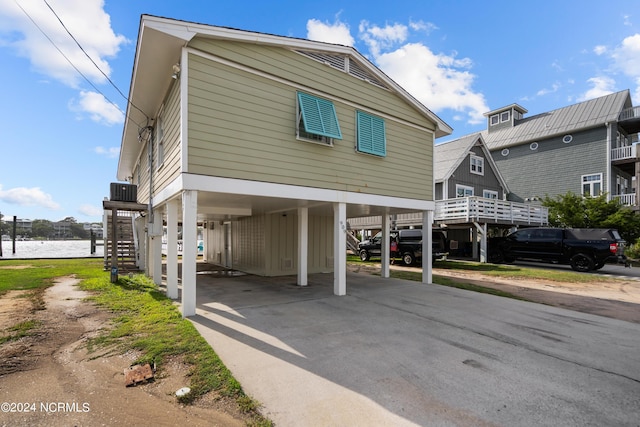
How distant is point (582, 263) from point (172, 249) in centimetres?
1676

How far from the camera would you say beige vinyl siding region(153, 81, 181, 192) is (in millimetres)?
6420

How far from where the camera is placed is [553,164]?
23.8 m

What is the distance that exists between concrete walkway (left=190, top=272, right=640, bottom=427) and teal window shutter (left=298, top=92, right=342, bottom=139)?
405 centimetres

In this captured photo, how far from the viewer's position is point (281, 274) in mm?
11867

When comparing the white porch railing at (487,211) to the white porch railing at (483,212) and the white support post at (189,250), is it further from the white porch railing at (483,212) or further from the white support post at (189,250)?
the white support post at (189,250)

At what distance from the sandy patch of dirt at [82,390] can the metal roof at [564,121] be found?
2861 cm

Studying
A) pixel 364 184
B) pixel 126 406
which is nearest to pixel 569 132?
pixel 364 184

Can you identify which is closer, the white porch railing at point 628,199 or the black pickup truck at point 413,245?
the black pickup truck at point 413,245

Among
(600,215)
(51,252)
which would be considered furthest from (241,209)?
(51,252)

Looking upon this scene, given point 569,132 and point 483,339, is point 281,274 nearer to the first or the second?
point 483,339

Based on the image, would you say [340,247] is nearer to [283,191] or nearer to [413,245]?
[283,191]

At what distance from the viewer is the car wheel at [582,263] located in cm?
1378

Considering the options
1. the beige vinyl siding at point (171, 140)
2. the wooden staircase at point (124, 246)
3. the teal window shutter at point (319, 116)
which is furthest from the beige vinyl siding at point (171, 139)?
the wooden staircase at point (124, 246)

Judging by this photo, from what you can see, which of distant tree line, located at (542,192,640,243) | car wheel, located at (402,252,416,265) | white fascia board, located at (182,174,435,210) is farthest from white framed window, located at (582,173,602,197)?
white fascia board, located at (182,174,435,210)
